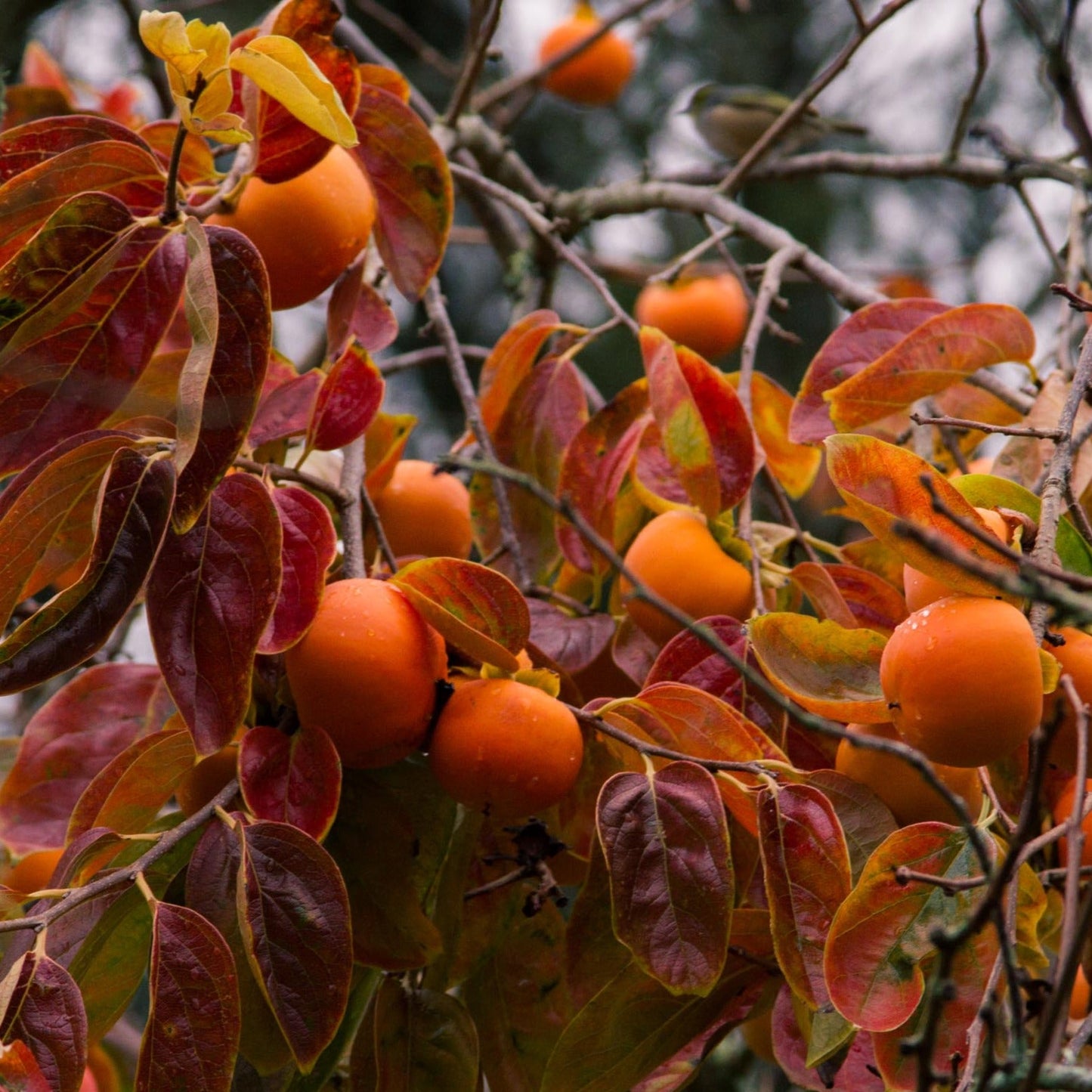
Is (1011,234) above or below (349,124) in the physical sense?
below

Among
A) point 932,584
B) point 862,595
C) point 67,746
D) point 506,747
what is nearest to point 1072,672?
point 932,584

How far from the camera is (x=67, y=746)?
2.89 feet

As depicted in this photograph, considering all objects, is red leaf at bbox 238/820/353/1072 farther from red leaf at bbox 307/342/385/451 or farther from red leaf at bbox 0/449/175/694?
red leaf at bbox 307/342/385/451

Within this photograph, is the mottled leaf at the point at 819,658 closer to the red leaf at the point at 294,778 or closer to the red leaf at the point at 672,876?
the red leaf at the point at 672,876

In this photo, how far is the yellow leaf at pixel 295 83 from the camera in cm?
65

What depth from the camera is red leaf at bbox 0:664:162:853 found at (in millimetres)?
870

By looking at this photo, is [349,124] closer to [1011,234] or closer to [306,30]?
[306,30]

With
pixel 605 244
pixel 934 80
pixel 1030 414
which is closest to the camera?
pixel 1030 414

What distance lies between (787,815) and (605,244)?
10.1 ft

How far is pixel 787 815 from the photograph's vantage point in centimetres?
69

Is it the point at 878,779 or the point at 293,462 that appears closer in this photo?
the point at 878,779

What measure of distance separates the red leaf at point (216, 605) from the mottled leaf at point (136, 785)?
0.08 metres

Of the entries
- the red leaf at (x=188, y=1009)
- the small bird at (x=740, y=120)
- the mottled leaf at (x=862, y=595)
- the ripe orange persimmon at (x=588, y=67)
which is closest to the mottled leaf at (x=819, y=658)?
the mottled leaf at (x=862, y=595)

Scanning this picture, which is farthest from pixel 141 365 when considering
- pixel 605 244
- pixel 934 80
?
pixel 934 80
